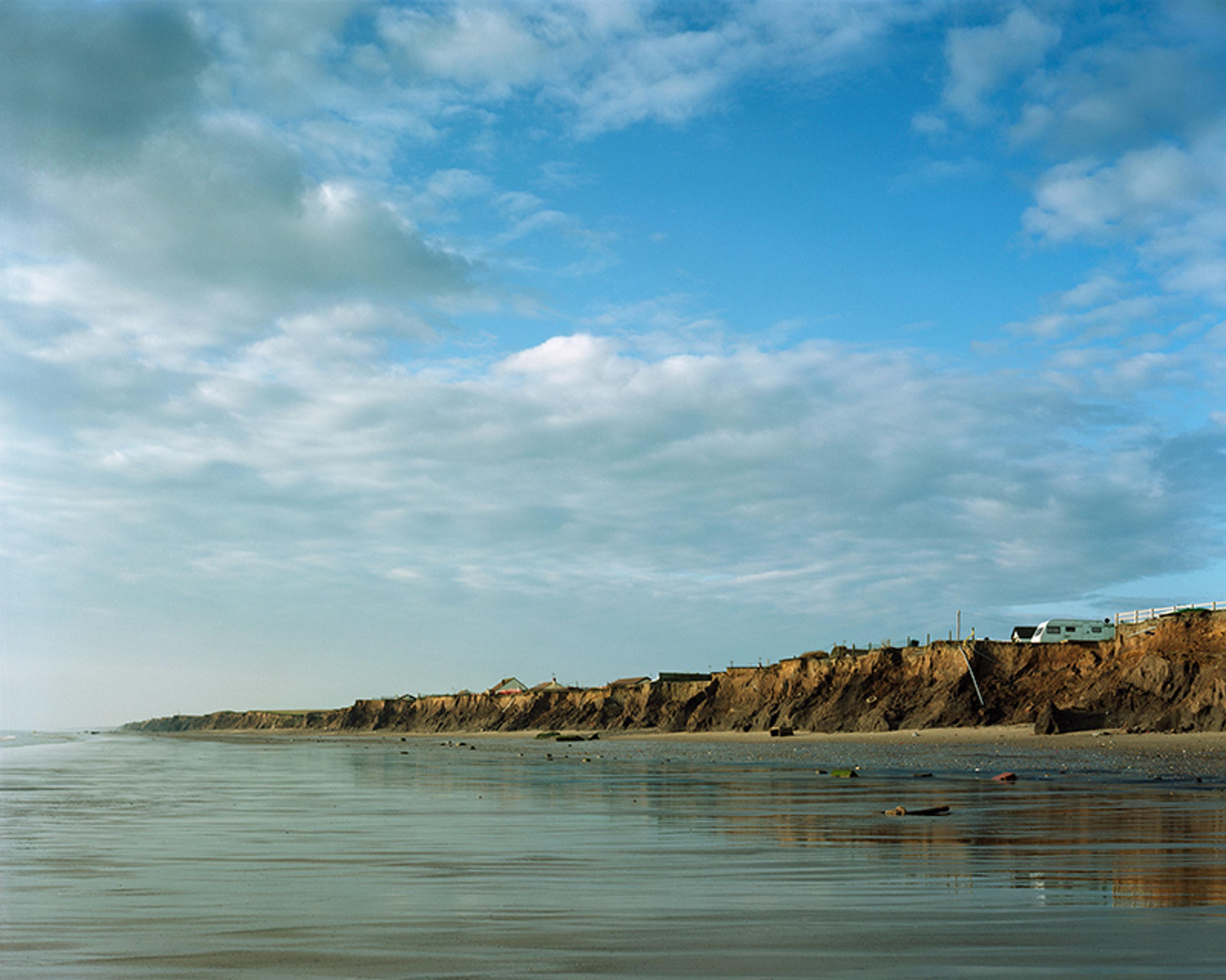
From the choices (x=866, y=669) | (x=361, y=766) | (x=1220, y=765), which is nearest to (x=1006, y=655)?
(x=866, y=669)

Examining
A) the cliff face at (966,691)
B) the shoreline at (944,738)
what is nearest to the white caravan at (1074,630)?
the cliff face at (966,691)

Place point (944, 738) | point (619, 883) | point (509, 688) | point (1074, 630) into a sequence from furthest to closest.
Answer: point (509, 688)
point (1074, 630)
point (944, 738)
point (619, 883)

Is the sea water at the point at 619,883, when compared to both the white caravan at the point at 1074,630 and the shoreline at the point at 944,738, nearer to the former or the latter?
the shoreline at the point at 944,738

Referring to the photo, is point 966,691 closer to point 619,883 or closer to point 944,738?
point 944,738

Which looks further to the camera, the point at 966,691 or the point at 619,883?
the point at 966,691

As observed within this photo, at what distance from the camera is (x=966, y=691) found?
237 ft

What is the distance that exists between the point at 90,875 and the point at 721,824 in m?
8.47

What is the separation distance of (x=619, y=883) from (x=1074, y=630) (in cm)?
9271

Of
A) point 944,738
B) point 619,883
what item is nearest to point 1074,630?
point 944,738

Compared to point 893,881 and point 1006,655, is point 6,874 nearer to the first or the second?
point 893,881

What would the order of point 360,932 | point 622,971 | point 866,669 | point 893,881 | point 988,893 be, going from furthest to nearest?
point 866,669, point 893,881, point 988,893, point 360,932, point 622,971

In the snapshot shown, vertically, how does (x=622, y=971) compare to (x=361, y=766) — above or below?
above

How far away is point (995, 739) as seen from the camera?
172ft

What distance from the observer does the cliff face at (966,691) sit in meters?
53.4
